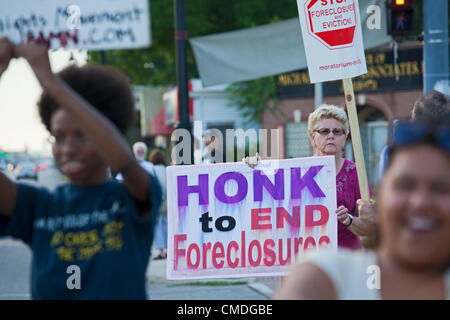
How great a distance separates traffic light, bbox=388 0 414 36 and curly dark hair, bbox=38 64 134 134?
7.51 meters

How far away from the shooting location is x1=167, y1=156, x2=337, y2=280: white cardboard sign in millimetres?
6164

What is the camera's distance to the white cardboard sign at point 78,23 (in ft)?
10.0

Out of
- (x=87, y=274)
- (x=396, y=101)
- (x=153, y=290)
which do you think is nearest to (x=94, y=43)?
(x=87, y=274)

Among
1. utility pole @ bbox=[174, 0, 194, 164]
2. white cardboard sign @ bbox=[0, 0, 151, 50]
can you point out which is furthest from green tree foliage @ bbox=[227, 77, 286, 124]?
white cardboard sign @ bbox=[0, 0, 151, 50]

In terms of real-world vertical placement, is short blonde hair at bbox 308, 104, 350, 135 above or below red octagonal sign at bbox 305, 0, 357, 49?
below

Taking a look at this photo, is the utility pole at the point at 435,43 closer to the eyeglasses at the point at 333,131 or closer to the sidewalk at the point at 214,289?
the sidewalk at the point at 214,289

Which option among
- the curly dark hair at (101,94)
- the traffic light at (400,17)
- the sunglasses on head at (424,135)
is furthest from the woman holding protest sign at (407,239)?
the traffic light at (400,17)

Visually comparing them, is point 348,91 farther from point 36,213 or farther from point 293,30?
point 293,30

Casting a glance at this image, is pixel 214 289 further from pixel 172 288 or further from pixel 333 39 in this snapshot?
pixel 333 39

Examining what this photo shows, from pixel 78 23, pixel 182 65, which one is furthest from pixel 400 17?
pixel 78 23

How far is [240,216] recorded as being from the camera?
624cm

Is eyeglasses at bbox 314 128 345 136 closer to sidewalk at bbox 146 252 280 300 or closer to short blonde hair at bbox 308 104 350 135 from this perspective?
short blonde hair at bbox 308 104 350 135

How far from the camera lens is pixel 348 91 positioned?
5.99 m

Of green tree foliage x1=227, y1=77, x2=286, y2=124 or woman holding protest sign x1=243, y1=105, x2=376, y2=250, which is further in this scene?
green tree foliage x1=227, y1=77, x2=286, y2=124
